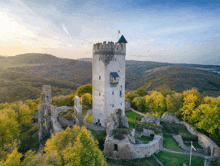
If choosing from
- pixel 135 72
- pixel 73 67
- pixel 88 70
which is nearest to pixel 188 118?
pixel 88 70

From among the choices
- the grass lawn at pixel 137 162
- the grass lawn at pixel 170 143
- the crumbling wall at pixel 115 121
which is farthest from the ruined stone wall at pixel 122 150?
the grass lawn at pixel 170 143

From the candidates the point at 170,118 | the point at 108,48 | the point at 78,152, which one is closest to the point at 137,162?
the point at 78,152

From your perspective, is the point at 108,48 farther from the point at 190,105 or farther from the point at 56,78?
the point at 56,78

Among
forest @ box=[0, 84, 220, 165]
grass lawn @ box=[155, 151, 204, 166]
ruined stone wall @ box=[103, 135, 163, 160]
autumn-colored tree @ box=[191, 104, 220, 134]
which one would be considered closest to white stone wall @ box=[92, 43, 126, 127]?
ruined stone wall @ box=[103, 135, 163, 160]

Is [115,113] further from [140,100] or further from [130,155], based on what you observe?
[140,100]

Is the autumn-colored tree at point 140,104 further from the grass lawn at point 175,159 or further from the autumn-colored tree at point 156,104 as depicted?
the grass lawn at point 175,159

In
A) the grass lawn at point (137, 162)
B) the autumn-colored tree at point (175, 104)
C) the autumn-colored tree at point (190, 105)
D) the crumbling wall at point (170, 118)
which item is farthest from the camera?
the autumn-colored tree at point (175, 104)

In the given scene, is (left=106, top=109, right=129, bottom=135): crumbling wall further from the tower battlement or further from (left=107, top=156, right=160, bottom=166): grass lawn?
the tower battlement
